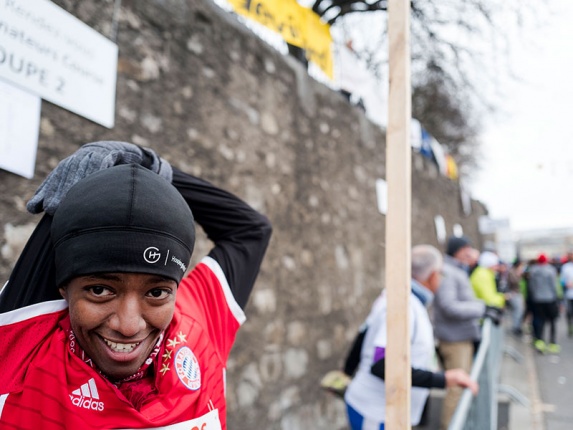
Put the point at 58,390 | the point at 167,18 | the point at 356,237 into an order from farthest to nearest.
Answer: the point at 356,237 < the point at 167,18 < the point at 58,390

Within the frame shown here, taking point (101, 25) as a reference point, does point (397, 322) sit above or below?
below

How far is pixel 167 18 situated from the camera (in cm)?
299

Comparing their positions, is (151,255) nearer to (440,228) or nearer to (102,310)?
(102,310)

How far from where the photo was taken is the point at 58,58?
232cm

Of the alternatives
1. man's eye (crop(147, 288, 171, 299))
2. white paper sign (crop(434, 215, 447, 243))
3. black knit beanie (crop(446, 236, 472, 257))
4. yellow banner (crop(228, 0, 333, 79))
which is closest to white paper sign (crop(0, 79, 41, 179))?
man's eye (crop(147, 288, 171, 299))

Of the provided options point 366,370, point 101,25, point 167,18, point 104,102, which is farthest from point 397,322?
point 167,18

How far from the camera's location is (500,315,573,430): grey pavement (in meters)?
4.97

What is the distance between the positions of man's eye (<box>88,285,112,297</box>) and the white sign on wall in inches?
62.6

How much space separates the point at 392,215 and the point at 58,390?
97 centimetres

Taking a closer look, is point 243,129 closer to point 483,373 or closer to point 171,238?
point 483,373

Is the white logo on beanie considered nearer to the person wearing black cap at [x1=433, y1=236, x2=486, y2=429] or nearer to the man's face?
the man's face

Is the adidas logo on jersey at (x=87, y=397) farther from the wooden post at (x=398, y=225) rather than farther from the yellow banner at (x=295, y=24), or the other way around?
the yellow banner at (x=295, y=24)

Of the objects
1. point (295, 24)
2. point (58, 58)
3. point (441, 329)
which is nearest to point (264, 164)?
point (295, 24)

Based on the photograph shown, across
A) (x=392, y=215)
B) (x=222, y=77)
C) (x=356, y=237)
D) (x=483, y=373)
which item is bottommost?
(x=483, y=373)
